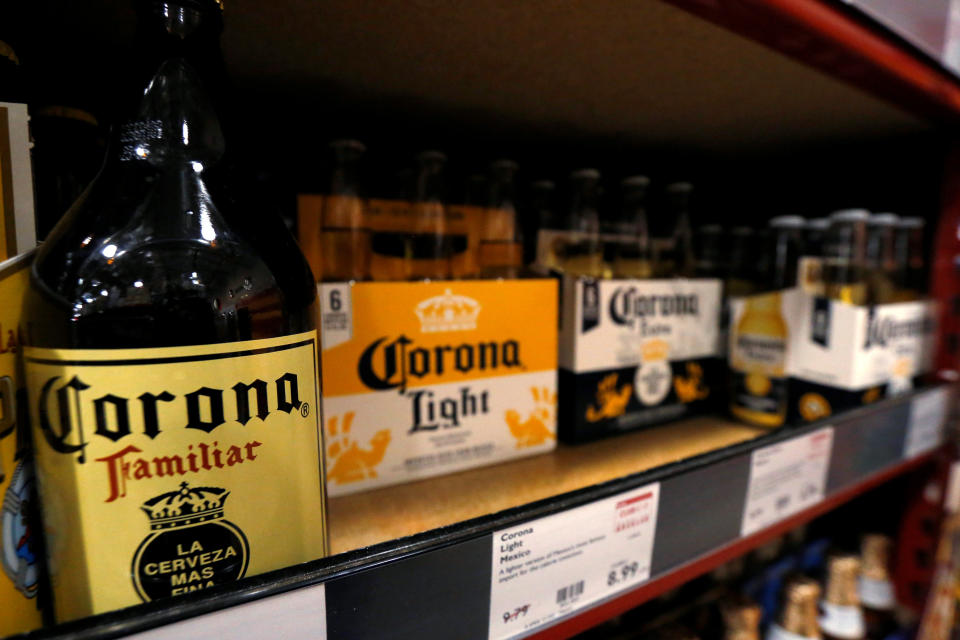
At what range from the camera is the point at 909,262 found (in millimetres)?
960

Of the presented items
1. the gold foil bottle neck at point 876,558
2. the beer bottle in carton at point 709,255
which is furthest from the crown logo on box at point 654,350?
the gold foil bottle neck at point 876,558

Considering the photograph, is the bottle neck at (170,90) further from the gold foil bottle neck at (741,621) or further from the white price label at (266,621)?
the gold foil bottle neck at (741,621)

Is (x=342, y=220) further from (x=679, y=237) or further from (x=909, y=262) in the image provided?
(x=909, y=262)

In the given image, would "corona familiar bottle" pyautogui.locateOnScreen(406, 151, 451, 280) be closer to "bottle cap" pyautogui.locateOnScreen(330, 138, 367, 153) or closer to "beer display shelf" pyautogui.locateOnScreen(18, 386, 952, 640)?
"bottle cap" pyautogui.locateOnScreen(330, 138, 367, 153)

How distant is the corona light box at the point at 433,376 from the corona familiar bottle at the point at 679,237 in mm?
388

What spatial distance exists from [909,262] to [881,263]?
72 mm

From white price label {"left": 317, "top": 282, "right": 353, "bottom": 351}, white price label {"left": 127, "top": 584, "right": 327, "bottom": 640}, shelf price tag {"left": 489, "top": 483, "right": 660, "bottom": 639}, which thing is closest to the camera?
white price label {"left": 127, "top": 584, "right": 327, "bottom": 640}

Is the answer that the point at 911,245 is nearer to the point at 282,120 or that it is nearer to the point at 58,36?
the point at 282,120

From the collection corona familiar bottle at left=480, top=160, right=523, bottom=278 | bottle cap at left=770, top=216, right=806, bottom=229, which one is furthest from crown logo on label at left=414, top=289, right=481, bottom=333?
bottle cap at left=770, top=216, right=806, bottom=229

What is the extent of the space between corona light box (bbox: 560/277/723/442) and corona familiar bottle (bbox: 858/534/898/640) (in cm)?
49

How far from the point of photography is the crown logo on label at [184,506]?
0.93 ft

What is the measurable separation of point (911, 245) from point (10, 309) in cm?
128

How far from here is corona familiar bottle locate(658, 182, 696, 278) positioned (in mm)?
915

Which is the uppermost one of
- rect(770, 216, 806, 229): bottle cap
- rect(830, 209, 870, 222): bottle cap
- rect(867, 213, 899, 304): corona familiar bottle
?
rect(830, 209, 870, 222): bottle cap
